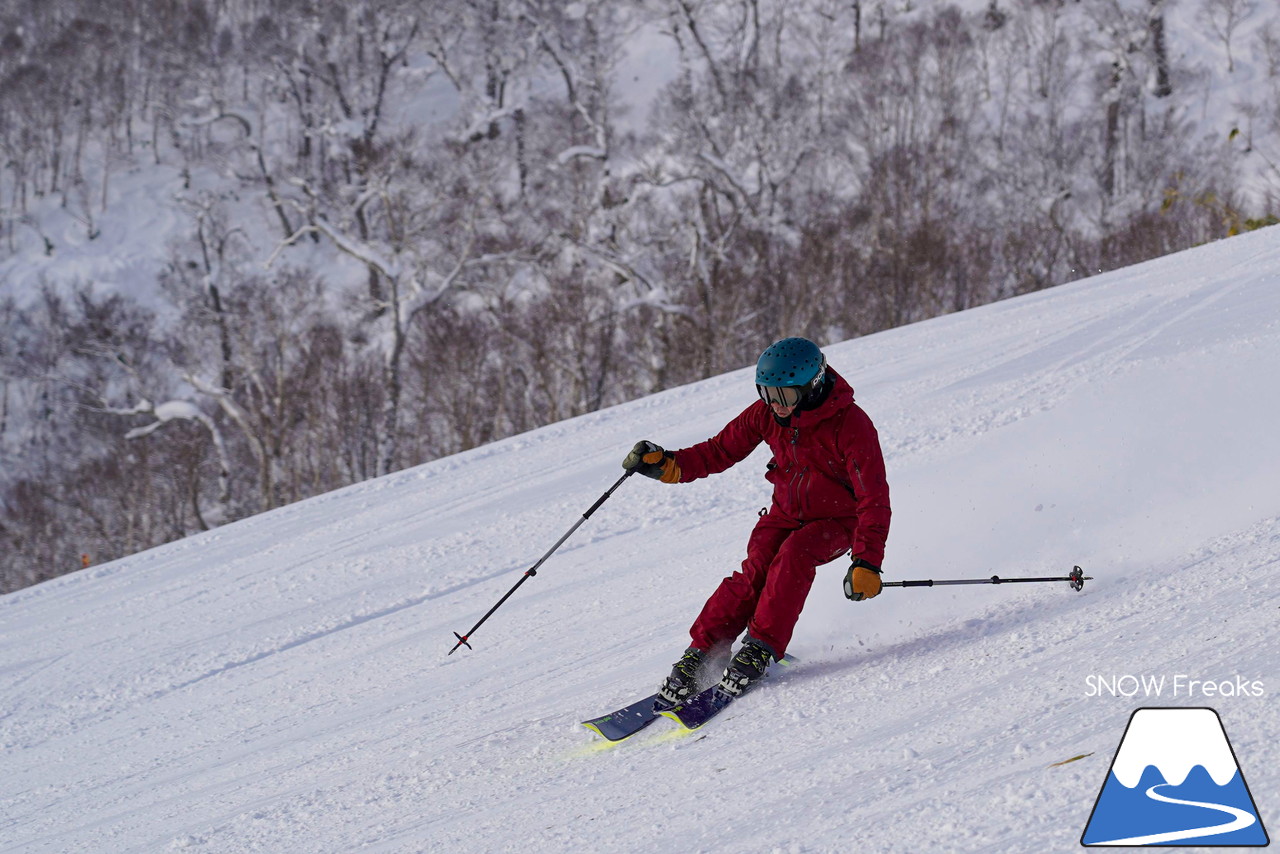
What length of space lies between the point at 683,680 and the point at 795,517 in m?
0.71

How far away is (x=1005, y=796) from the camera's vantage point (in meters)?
2.42

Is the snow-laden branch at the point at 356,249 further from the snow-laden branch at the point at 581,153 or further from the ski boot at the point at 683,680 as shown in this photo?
the ski boot at the point at 683,680

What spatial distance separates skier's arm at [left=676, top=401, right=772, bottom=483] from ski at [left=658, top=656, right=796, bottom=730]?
85cm

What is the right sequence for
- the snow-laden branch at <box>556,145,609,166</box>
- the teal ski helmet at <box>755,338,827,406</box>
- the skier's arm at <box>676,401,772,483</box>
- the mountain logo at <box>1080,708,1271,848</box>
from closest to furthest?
the mountain logo at <box>1080,708,1271,848</box>
the teal ski helmet at <box>755,338,827,406</box>
the skier's arm at <box>676,401,772,483</box>
the snow-laden branch at <box>556,145,609,166</box>

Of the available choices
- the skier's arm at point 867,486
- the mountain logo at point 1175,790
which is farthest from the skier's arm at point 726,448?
the mountain logo at point 1175,790

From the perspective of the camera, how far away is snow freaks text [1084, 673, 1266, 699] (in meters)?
2.66

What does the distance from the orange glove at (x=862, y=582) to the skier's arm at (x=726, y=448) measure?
2.38 ft

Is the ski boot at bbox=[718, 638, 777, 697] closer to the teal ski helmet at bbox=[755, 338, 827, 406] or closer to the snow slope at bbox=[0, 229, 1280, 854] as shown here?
the snow slope at bbox=[0, 229, 1280, 854]

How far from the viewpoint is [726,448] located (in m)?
4.01

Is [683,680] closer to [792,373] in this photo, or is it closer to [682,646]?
[682,646]

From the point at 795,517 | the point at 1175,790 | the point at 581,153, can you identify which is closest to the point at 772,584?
the point at 795,517

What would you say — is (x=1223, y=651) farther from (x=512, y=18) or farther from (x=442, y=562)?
(x=512, y=18)

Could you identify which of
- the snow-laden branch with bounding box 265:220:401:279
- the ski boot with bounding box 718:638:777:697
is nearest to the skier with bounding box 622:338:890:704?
the ski boot with bounding box 718:638:777:697

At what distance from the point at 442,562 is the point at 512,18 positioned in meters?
45.5
